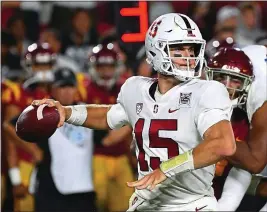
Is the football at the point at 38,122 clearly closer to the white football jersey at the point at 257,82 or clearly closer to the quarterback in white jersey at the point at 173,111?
the quarterback in white jersey at the point at 173,111

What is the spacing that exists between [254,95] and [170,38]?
0.73 meters

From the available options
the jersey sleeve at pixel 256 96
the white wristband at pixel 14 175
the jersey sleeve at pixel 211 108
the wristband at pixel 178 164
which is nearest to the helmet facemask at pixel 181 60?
the jersey sleeve at pixel 211 108

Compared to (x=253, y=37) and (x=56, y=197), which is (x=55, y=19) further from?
(x=56, y=197)

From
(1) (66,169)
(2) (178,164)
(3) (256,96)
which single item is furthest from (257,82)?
(1) (66,169)

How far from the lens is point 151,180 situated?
3.72 metres

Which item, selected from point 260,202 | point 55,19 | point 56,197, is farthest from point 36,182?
point 55,19

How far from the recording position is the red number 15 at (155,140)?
4023 mm

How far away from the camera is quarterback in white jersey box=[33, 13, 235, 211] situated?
155 inches

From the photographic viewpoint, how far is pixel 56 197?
613 cm

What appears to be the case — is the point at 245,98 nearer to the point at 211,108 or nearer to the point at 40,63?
the point at 211,108

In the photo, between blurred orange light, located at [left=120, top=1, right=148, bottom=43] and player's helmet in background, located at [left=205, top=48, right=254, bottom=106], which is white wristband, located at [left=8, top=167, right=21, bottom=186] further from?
player's helmet in background, located at [left=205, top=48, right=254, bottom=106]

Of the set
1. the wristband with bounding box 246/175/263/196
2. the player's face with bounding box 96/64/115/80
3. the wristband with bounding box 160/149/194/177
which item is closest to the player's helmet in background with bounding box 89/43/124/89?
the player's face with bounding box 96/64/115/80

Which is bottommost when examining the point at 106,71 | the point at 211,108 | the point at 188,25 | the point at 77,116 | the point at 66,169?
the point at 66,169

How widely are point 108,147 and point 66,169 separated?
548 millimetres
